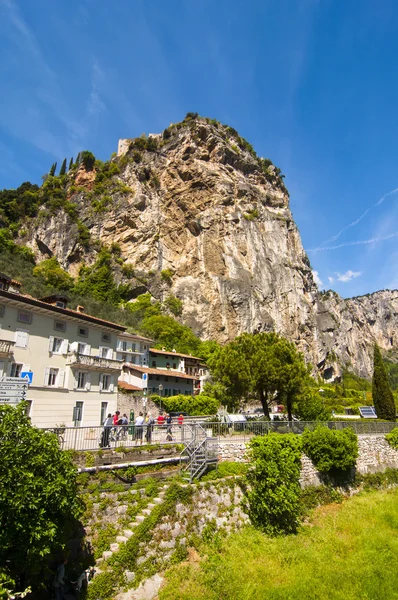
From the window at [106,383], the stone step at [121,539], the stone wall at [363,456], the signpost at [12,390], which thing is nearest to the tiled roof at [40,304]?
the window at [106,383]

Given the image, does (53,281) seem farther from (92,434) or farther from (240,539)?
(240,539)

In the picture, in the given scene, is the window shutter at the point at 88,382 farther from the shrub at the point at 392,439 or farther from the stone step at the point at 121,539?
the shrub at the point at 392,439

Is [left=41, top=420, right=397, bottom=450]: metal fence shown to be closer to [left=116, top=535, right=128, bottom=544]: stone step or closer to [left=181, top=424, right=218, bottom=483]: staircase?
[left=181, top=424, right=218, bottom=483]: staircase

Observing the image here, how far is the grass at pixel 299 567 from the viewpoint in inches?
441

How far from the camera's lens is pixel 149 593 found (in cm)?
1095

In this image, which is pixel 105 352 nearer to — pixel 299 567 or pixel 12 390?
pixel 12 390

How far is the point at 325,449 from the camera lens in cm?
1992

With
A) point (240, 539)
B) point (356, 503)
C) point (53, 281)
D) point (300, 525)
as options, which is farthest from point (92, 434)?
point (53, 281)

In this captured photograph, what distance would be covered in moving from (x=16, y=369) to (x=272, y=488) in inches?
696

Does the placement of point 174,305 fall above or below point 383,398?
above

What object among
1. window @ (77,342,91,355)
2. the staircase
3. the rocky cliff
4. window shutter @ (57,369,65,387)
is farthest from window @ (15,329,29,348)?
the rocky cliff

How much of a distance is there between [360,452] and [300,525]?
31.9 ft

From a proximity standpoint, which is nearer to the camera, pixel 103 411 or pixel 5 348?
pixel 5 348

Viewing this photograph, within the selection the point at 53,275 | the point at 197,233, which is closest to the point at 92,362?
the point at 53,275
